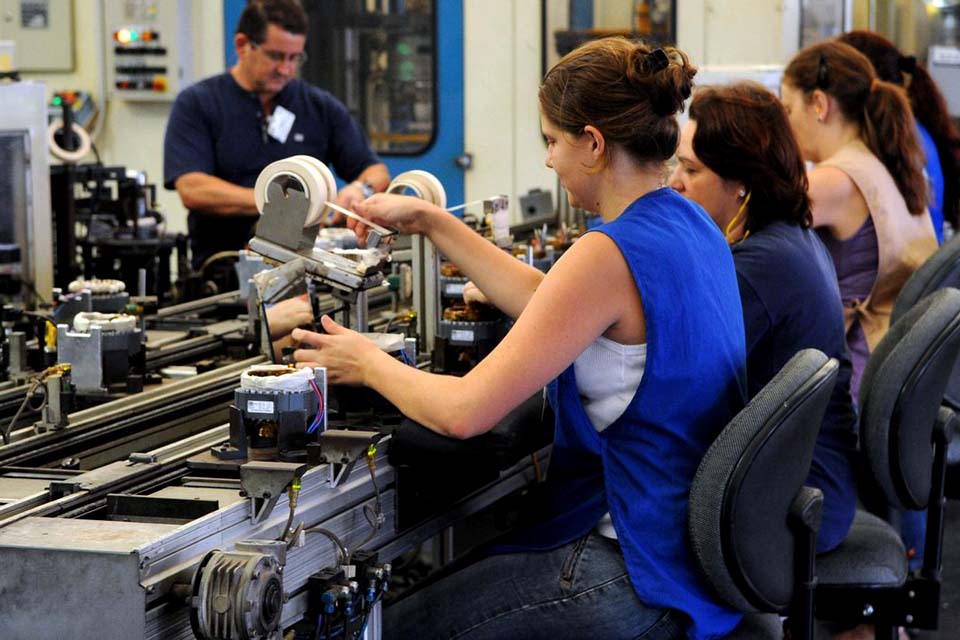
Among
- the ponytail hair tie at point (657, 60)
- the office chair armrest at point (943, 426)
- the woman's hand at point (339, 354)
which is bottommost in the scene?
the office chair armrest at point (943, 426)

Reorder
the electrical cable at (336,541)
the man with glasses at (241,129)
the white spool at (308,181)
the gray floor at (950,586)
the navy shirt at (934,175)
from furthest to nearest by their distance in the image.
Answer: the man with glasses at (241,129)
the navy shirt at (934,175)
the gray floor at (950,586)
the white spool at (308,181)
the electrical cable at (336,541)

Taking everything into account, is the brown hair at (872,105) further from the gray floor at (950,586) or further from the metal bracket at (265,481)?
the metal bracket at (265,481)

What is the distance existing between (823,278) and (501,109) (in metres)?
2.85

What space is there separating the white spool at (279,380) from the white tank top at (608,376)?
0.34m

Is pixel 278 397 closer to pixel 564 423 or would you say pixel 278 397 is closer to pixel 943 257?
pixel 564 423

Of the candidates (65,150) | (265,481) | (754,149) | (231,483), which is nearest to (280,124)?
(65,150)

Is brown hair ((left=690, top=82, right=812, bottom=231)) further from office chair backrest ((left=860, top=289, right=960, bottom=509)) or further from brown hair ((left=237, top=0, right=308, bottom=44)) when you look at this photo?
brown hair ((left=237, top=0, right=308, bottom=44))

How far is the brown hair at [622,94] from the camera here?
1657mm

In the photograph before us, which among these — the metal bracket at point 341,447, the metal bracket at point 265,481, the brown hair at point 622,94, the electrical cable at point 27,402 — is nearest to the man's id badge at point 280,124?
the electrical cable at point 27,402

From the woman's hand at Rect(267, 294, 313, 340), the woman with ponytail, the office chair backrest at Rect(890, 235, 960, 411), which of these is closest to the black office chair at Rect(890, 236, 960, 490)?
the office chair backrest at Rect(890, 235, 960, 411)

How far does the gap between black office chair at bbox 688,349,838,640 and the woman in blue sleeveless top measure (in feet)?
0.15

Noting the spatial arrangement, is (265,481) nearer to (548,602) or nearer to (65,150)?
(548,602)

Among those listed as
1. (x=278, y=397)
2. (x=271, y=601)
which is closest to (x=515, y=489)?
(x=278, y=397)

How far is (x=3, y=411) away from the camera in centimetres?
193
